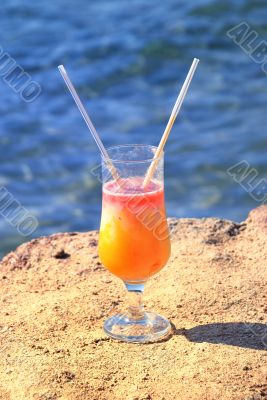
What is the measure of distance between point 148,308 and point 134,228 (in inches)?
18.1

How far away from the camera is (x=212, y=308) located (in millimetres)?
3219

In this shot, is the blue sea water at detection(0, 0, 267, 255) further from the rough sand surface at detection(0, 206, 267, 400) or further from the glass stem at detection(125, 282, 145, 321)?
the glass stem at detection(125, 282, 145, 321)

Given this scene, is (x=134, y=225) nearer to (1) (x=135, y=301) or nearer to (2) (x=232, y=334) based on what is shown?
(1) (x=135, y=301)

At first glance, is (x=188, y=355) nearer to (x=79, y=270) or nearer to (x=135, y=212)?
(x=135, y=212)

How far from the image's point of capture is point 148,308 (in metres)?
3.28

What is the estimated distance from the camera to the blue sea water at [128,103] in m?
7.45

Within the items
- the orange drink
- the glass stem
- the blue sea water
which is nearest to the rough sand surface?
the glass stem

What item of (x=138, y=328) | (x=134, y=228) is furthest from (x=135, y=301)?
(x=134, y=228)

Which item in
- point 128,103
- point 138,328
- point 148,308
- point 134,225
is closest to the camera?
point 134,225

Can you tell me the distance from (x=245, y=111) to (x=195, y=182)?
1.36 meters

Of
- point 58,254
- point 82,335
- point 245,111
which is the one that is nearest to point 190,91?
point 245,111

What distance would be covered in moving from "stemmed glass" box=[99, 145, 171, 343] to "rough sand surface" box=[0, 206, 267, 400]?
15 centimetres

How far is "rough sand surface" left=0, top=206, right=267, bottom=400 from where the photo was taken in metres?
2.69

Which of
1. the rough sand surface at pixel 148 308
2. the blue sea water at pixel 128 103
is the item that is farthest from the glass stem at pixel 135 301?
the blue sea water at pixel 128 103
